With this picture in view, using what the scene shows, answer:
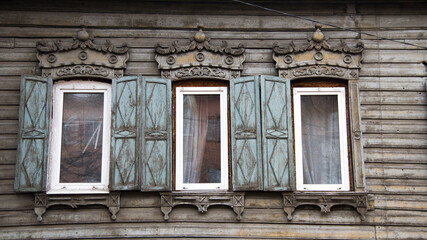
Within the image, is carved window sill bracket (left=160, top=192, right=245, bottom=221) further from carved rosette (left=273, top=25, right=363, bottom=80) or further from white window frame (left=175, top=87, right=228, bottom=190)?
carved rosette (left=273, top=25, right=363, bottom=80)

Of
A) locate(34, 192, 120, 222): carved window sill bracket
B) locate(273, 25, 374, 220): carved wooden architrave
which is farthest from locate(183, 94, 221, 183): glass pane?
locate(273, 25, 374, 220): carved wooden architrave

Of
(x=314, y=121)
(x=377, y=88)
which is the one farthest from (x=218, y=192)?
(x=377, y=88)

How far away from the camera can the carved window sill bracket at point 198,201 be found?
5660 mm

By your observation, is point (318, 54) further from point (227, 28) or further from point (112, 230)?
point (112, 230)

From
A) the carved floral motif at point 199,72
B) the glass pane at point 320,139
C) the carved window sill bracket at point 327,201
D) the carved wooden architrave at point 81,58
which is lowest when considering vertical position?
the carved window sill bracket at point 327,201

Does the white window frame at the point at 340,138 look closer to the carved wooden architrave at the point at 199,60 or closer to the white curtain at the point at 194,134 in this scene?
the carved wooden architrave at the point at 199,60

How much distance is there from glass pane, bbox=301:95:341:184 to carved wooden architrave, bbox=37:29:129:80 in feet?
8.44

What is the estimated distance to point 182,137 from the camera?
5.97 m

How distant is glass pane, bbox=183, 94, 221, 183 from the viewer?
5922 mm

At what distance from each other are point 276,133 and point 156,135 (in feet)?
5.04

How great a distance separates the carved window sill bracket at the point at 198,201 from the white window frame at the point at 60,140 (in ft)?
2.56

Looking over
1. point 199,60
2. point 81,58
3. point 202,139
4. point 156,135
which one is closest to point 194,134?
point 202,139

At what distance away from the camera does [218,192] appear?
5707mm

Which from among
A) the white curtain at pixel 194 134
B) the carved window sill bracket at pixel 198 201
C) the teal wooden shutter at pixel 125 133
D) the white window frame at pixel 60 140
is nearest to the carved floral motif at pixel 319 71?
the white curtain at pixel 194 134
